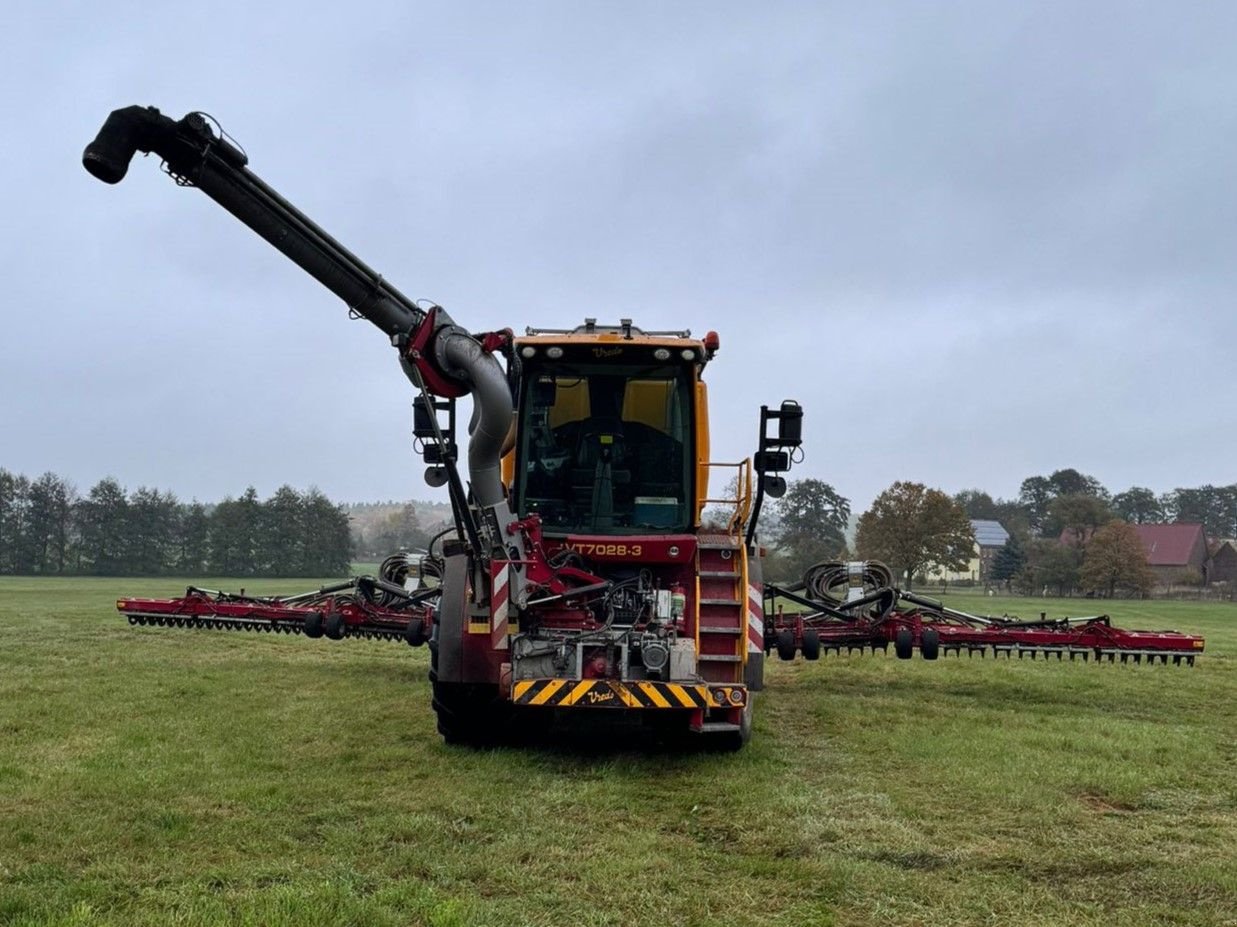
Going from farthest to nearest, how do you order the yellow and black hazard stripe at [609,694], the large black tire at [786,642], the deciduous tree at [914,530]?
the deciduous tree at [914,530]
the large black tire at [786,642]
the yellow and black hazard stripe at [609,694]

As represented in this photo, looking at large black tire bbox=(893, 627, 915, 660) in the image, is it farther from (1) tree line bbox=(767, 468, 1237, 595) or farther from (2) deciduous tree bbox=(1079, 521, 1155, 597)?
(2) deciduous tree bbox=(1079, 521, 1155, 597)

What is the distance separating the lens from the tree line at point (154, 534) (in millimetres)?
64875

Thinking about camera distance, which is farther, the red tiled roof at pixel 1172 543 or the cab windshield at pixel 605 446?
the red tiled roof at pixel 1172 543

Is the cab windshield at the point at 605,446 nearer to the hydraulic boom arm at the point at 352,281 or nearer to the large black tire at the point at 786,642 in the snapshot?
the hydraulic boom arm at the point at 352,281

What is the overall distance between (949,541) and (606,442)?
39.9 metres

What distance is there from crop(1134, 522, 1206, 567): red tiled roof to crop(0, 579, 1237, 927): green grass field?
238ft

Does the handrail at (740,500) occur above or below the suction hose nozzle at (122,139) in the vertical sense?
below

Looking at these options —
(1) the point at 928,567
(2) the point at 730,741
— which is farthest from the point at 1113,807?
(1) the point at 928,567

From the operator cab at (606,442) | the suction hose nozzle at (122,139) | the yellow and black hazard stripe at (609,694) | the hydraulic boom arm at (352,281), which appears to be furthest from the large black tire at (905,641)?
the suction hose nozzle at (122,139)

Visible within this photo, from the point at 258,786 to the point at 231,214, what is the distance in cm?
385

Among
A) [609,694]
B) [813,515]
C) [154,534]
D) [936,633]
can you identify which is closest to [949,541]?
[813,515]

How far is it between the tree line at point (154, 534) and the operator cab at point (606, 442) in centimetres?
6216

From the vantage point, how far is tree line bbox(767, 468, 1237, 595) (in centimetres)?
4575

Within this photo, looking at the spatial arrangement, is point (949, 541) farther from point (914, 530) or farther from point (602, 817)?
point (602, 817)
